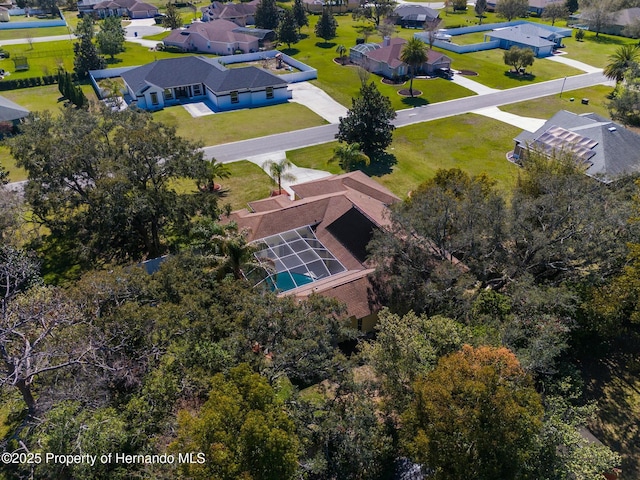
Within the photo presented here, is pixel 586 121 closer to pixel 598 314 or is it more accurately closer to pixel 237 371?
pixel 598 314

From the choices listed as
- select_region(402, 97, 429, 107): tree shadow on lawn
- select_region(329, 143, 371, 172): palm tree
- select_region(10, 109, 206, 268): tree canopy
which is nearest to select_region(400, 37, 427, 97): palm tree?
select_region(402, 97, 429, 107): tree shadow on lawn

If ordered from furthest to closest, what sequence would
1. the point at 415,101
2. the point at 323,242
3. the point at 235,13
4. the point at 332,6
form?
the point at 332,6, the point at 235,13, the point at 415,101, the point at 323,242

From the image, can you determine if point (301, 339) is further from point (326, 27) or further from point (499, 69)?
point (326, 27)

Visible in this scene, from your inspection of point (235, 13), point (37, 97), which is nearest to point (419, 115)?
point (37, 97)

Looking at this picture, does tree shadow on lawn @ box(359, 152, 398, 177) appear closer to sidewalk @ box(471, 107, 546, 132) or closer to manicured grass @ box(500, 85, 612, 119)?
sidewalk @ box(471, 107, 546, 132)

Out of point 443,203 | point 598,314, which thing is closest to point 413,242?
point 443,203
